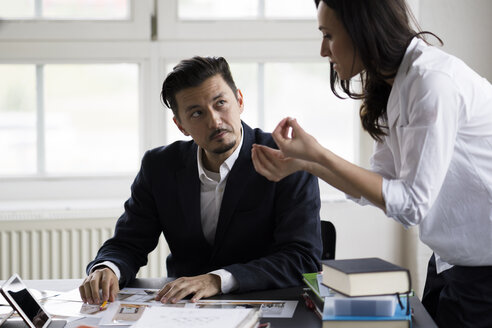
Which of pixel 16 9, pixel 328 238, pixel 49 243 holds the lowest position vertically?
pixel 49 243

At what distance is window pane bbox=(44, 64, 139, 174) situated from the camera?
3.17 meters

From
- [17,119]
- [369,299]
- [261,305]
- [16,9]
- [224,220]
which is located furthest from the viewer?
[17,119]

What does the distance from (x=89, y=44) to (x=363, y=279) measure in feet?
7.43

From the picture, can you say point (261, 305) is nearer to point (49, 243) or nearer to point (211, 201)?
point (211, 201)

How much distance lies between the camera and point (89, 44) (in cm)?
309

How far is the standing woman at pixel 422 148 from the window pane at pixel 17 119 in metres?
2.04

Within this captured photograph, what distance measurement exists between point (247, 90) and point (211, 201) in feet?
4.61

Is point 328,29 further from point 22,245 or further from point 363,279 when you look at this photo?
Answer: point 22,245

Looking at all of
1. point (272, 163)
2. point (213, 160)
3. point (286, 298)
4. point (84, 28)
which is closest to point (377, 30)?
point (272, 163)

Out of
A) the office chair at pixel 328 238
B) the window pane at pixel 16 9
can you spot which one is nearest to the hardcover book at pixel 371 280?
the office chair at pixel 328 238

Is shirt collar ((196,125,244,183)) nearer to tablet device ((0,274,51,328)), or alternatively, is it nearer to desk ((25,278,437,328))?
desk ((25,278,437,328))

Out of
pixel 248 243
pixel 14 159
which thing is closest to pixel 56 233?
pixel 14 159

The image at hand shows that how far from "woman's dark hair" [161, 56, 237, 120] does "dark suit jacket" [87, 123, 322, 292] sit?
0.58 feet

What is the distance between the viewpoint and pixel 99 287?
5.21 ft
